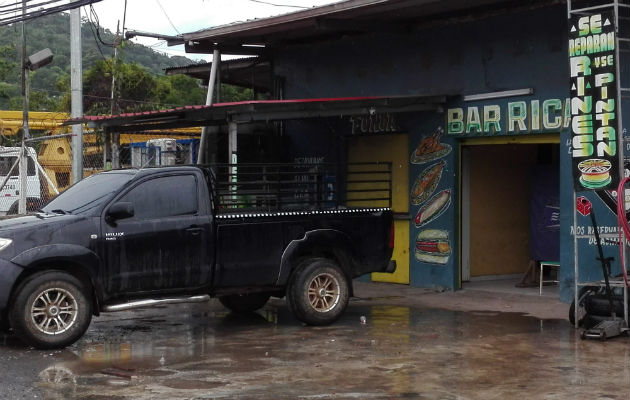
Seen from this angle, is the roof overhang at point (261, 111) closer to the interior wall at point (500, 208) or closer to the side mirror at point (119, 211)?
the interior wall at point (500, 208)

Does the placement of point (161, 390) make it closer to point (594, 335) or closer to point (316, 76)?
Result: point (594, 335)

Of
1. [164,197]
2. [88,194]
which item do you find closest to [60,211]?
[88,194]

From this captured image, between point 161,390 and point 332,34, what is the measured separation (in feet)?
33.6

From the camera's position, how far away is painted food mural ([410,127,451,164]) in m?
15.2

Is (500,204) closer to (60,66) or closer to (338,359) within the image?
(338,359)

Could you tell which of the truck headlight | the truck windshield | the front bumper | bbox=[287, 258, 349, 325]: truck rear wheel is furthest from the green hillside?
the front bumper

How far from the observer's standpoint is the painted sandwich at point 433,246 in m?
15.2

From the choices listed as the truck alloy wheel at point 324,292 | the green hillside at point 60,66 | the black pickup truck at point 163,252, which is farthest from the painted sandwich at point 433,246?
the green hillside at point 60,66

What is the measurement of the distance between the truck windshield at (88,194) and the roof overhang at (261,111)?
235cm

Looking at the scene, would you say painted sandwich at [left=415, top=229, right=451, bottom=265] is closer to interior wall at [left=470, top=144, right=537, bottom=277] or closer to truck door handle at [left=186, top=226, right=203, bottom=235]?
interior wall at [left=470, top=144, right=537, bottom=277]

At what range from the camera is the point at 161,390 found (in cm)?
816

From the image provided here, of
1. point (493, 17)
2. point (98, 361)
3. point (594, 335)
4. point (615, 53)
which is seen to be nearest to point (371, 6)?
point (493, 17)

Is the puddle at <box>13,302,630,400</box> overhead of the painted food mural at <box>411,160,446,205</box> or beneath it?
beneath

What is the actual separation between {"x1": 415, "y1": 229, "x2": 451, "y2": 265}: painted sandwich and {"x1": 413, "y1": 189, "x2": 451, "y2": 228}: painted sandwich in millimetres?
196
